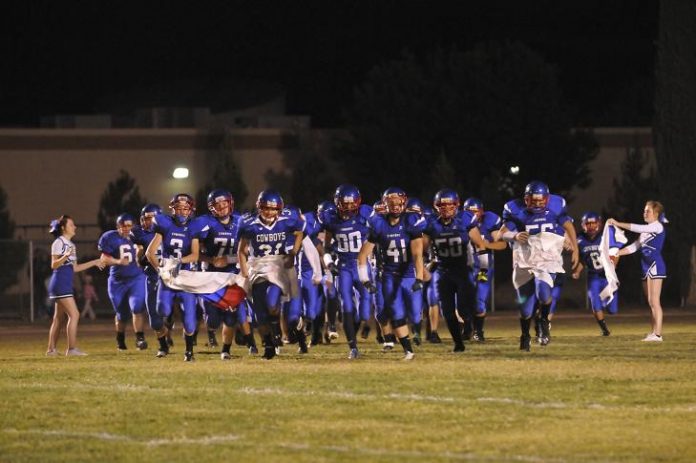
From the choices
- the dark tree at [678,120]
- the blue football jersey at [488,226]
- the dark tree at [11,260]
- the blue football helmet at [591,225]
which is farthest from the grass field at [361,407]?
the dark tree at [678,120]

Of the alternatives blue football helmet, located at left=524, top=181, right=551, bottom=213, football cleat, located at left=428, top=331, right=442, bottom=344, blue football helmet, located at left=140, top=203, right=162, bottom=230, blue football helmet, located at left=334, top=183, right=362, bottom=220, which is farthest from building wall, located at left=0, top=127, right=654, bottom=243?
blue football helmet, located at left=524, top=181, right=551, bottom=213

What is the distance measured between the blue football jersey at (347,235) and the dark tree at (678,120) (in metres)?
20.4

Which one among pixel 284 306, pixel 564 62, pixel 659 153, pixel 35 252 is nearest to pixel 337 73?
pixel 564 62

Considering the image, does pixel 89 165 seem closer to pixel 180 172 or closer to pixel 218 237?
pixel 180 172

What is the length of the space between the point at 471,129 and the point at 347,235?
3164 cm

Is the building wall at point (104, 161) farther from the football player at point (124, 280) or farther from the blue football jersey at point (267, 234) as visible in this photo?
the blue football jersey at point (267, 234)

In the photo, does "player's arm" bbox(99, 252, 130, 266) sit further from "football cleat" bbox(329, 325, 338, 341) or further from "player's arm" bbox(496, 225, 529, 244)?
"player's arm" bbox(496, 225, 529, 244)

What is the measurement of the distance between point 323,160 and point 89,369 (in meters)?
32.7

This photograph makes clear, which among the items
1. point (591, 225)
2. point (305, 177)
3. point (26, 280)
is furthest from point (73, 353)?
point (305, 177)

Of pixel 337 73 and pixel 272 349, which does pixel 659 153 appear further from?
pixel 337 73

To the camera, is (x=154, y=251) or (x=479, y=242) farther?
(x=479, y=242)

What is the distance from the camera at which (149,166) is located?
46.4 metres

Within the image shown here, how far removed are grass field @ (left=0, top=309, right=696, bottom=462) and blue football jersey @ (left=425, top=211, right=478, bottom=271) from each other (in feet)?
3.57

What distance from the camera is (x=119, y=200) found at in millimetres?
43000
